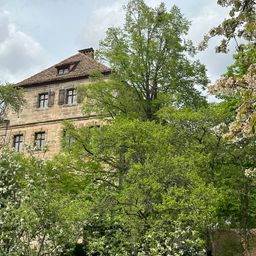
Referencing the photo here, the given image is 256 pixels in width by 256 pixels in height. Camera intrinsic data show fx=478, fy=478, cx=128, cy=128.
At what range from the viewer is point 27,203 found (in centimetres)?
1323

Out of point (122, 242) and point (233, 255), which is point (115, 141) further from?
point (233, 255)

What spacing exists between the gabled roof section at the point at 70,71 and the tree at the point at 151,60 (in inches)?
345

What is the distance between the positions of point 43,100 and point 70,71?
271 centimetres

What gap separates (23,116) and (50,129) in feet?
8.33

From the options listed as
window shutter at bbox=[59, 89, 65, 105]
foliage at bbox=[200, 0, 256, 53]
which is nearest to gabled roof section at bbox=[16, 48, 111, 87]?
window shutter at bbox=[59, 89, 65, 105]

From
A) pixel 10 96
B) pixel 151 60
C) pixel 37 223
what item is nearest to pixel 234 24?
pixel 37 223

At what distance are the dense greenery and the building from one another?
Result: 8.66 m

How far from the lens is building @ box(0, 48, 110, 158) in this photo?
31109mm

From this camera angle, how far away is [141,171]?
1540cm

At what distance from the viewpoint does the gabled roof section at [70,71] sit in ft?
104

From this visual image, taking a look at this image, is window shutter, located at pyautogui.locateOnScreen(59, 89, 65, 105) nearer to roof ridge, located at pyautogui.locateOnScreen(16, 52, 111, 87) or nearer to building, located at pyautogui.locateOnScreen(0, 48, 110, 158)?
building, located at pyautogui.locateOnScreen(0, 48, 110, 158)

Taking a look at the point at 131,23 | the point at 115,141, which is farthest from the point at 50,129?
the point at 115,141

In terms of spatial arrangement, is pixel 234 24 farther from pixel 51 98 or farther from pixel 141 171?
pixel 51 98

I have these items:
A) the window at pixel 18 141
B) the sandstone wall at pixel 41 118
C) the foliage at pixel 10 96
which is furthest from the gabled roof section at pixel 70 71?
the foliage at pixel 10 96
